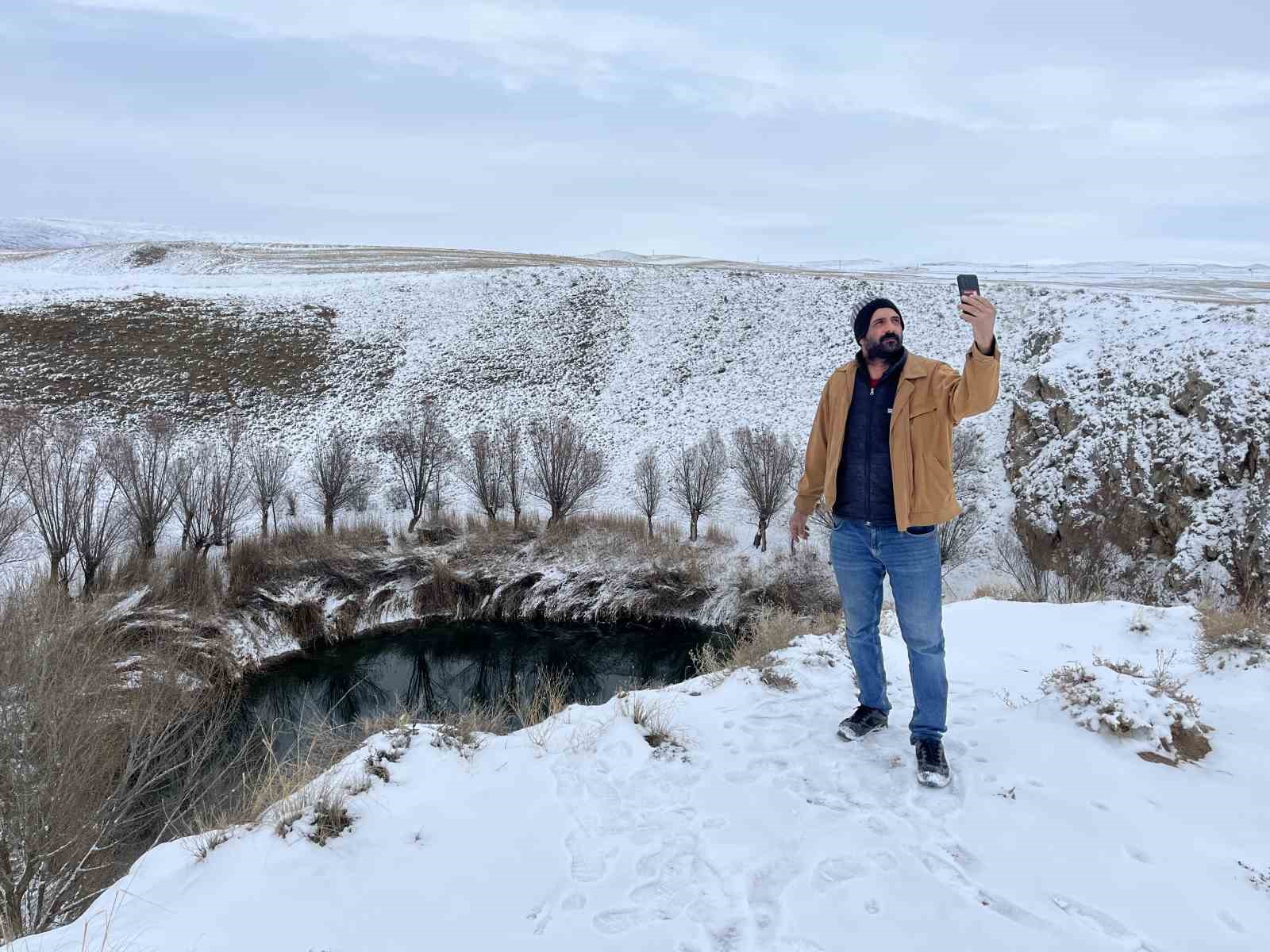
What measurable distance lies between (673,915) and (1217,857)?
7.64 ft

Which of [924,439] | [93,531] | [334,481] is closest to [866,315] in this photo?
[924,439]

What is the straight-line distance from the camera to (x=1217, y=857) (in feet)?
9.04

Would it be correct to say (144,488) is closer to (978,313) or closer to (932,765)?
(932,765)

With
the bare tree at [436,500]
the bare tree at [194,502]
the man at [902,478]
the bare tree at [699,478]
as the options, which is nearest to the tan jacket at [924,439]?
the man at [902,478]

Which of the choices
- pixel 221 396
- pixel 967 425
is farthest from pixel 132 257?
pixel 967 425

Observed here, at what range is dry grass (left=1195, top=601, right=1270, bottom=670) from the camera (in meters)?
4.72

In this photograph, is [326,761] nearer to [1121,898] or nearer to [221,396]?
[1121,898]

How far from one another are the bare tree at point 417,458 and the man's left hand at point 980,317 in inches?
821

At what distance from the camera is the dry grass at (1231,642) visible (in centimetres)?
472

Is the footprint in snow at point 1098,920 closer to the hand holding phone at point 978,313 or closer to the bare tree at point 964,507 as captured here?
the hand holding phone at point 978,313

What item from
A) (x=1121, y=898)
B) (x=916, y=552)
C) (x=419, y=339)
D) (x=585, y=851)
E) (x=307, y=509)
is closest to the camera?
(x=1121, y=898)

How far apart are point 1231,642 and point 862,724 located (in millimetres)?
3306

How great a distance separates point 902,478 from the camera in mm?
3357

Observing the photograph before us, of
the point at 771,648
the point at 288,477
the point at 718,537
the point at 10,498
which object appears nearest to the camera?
the point at 771,648
